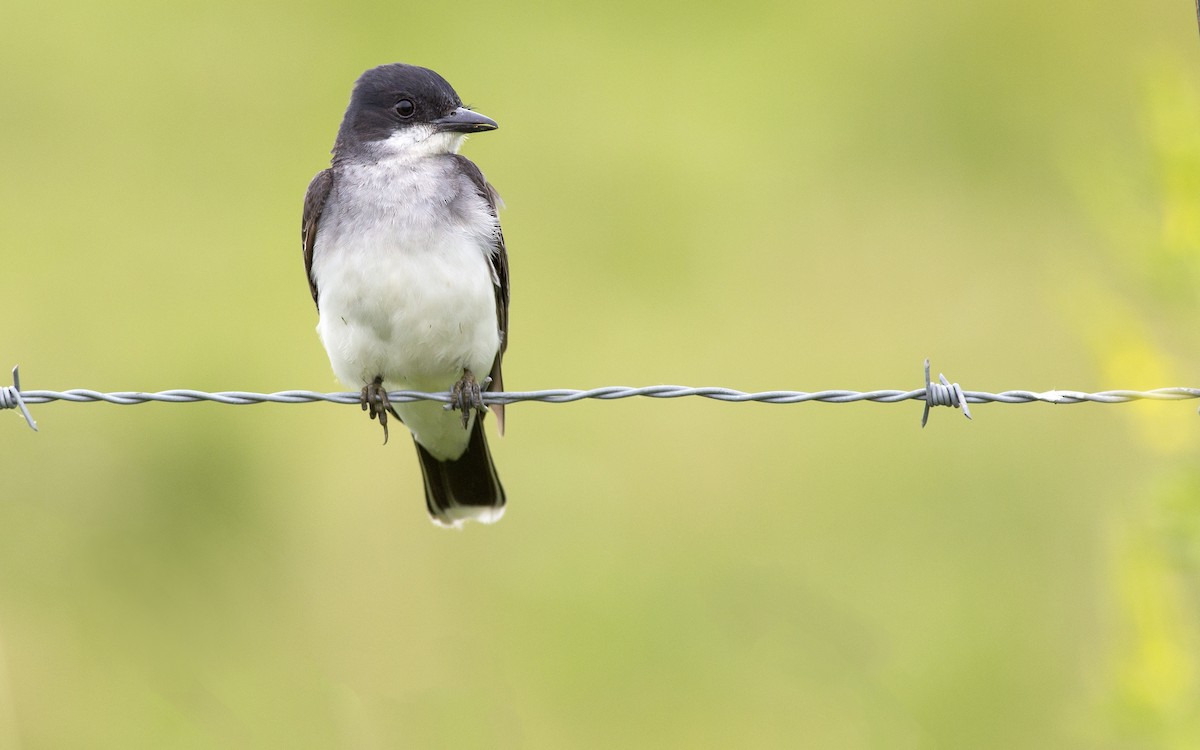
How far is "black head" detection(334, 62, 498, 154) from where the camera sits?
6.49 metres

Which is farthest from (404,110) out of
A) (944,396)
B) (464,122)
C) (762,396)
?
(944,396)

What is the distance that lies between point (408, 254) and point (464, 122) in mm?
742

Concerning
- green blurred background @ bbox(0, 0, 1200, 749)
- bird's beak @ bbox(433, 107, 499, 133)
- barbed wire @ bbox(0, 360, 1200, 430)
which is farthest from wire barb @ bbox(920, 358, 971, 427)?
bird's beak @ bbox(433, 107, 499, 133)

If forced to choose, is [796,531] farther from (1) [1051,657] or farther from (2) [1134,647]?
(2) [1134,647]

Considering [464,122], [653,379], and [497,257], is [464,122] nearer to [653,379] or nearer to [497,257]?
[497,257]

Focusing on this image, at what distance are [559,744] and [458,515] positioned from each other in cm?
132

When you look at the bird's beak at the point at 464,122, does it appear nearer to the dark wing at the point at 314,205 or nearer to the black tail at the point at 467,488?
the dark wing at the point at 314,205

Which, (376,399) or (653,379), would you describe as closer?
(376,399)

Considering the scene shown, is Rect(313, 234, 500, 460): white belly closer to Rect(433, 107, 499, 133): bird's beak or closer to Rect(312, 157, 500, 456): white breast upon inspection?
Rect(312, 157, 500, 456): white breast

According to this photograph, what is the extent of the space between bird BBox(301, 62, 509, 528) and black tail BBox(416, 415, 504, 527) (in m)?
0.27

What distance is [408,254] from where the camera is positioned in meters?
6.06

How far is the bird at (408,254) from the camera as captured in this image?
6074 mm

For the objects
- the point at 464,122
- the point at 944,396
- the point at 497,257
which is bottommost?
the point at 944,396

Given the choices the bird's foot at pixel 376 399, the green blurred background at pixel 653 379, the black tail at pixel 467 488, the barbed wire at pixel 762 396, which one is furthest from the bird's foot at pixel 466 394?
the green blurred background at pixel 653 379
